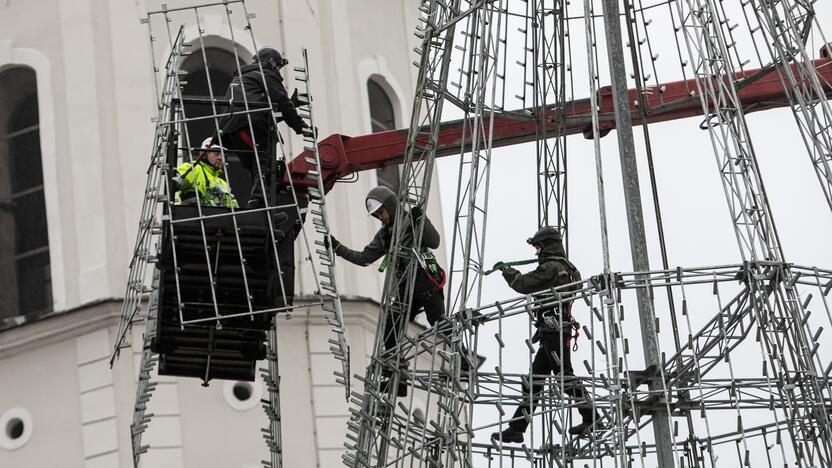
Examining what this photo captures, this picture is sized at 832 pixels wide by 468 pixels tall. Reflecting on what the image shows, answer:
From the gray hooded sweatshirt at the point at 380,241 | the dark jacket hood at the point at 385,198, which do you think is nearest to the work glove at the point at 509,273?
the gray hooded sweatshirt at the point at 380,241

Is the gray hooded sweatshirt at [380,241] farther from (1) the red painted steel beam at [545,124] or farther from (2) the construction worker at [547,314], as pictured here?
(2) the construction worker at [547,314]

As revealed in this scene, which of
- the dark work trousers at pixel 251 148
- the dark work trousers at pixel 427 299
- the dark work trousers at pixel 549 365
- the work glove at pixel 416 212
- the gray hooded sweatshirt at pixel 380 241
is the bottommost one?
the dark work trousers at pixel 549 365

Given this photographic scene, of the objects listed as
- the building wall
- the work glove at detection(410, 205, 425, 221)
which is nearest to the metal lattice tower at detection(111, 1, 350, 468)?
the work glove at detection(410, 205, 425, 221)

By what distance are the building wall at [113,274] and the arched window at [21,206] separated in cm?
43

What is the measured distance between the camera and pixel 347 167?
2523cm

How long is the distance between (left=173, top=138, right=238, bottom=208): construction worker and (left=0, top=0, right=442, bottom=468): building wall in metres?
9.96

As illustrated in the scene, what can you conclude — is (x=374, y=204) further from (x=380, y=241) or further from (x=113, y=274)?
(x=113, y=274)

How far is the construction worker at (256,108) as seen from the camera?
22.3 m

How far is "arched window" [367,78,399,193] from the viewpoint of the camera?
35188mm

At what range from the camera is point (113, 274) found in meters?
31.9

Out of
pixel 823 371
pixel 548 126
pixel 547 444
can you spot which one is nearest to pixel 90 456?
pixel 548 126

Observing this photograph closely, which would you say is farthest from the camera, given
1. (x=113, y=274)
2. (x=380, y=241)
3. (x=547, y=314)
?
(x=113, y=274)

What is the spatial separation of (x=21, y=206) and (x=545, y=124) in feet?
42.2

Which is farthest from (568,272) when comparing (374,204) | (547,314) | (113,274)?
(113,274)
